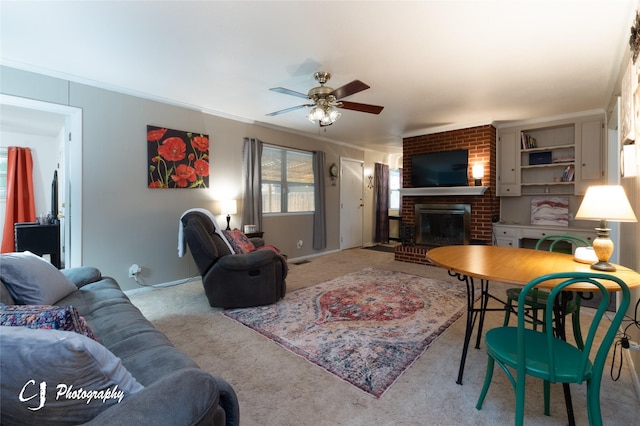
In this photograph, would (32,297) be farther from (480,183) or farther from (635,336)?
(480,183)

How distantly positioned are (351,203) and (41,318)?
579 cm

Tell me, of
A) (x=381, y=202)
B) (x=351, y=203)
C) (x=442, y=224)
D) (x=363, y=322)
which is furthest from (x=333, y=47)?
(x=381, y=202)

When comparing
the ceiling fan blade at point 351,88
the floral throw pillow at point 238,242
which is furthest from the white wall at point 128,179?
the ceiling fan blade at point 351,88

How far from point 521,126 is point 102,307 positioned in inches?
221

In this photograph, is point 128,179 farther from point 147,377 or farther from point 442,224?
point 442,224

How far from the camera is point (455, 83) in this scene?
3066 millimetres

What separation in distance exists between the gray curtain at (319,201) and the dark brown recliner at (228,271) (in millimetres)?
2640

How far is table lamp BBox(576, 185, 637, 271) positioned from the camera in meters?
1.44

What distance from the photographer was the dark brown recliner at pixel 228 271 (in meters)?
2.79

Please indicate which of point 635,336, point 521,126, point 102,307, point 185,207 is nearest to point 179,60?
point 185,207

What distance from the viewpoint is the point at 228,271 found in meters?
2.79

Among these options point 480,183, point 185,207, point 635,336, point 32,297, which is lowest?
point 635,336

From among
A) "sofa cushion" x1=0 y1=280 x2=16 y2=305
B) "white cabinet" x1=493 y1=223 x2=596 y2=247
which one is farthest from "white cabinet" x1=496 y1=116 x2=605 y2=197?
"sofa cushion" x1=0 y1=280 x2=16 y2=305

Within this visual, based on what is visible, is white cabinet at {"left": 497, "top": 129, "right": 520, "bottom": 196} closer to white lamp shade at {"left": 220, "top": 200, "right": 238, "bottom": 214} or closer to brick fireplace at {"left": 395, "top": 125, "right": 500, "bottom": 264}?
brick fireplace at {"left": 395, "top": 125, "right": 500, "bottom": 264}
